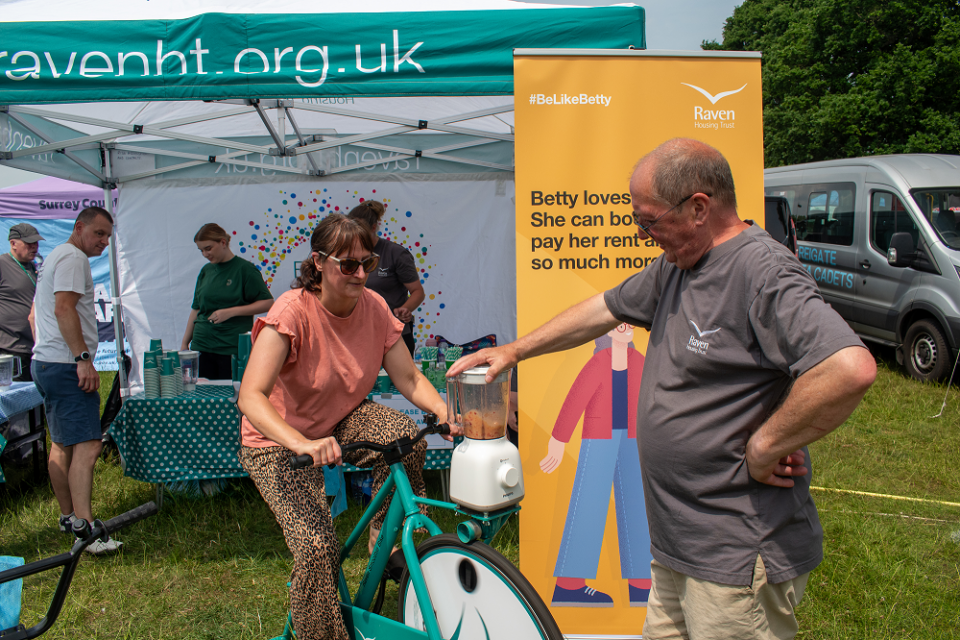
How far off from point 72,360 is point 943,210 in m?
8.70

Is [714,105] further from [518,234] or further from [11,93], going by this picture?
[11,93]

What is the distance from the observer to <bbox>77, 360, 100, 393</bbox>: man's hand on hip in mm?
3635

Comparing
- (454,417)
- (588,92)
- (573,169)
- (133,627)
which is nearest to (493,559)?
(454,417)

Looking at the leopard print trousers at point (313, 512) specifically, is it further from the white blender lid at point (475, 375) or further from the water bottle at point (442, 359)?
the water bottle at point (442, 359)

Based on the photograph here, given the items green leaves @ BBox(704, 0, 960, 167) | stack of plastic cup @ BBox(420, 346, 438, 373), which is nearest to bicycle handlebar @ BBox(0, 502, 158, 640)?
stack of plastic cup @ BBox(420, 346, 438, 373)

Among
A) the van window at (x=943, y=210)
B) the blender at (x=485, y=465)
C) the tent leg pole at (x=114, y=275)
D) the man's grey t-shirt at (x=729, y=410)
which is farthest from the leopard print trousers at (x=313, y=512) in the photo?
the van window at (x=943, y=210)

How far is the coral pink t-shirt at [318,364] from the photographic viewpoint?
7.96 ft

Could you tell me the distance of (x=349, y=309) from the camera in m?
2.56

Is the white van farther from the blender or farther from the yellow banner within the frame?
the blender

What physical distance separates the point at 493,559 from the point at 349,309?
115 centimetres

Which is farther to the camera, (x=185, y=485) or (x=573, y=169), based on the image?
(x=185, y=485)

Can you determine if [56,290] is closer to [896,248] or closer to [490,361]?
[490,361]

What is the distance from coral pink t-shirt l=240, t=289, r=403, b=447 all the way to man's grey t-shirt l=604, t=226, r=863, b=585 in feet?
4.18

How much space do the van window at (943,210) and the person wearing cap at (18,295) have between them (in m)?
9.15
